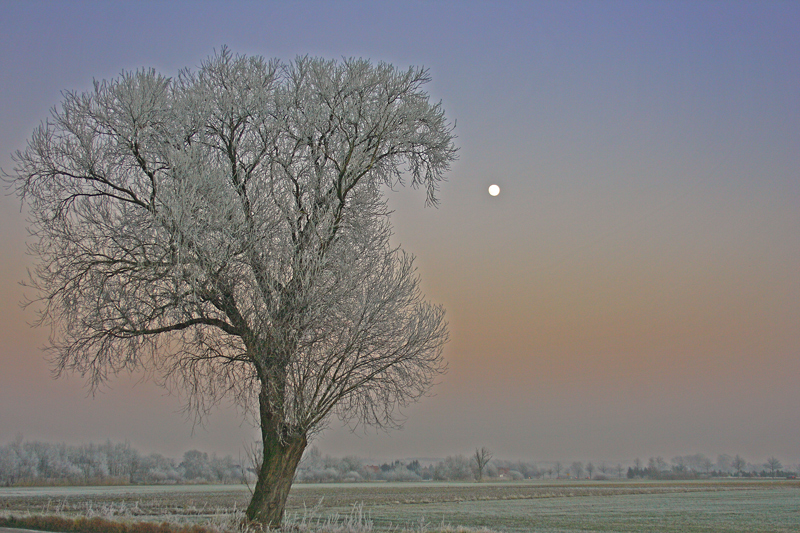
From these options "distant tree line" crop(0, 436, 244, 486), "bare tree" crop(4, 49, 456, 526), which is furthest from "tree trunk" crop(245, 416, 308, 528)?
"distant tree line" crop(0, 436, 244, 486)

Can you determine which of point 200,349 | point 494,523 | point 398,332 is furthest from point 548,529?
point 200,349

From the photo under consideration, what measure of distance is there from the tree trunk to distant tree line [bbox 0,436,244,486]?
7102 centimetres

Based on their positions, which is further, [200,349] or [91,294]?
[200,349]

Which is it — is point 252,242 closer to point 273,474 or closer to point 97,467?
point 273,474

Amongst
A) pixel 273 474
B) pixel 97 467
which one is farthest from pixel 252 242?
pixel 97 467

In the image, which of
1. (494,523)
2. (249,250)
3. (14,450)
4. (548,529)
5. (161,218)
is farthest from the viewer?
(14,450)

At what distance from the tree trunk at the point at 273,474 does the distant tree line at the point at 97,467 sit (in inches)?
2796

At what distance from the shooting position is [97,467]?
10019 cm

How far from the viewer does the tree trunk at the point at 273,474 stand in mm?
11750

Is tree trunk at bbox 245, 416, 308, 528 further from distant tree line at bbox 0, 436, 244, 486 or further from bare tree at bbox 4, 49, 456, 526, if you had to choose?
distant tree line at bbox 0, 436, 244, 486

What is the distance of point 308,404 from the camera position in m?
12.0

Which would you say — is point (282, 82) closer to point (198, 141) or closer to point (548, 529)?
point (198, 141)

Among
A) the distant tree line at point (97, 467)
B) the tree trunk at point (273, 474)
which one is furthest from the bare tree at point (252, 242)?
the distant tree line at point (97, 467)

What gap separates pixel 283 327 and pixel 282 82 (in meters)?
5.56
